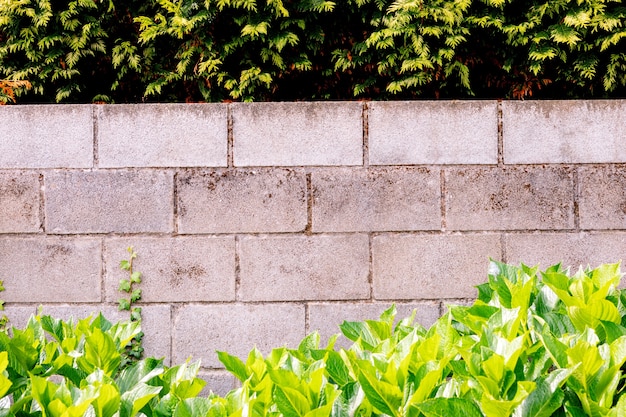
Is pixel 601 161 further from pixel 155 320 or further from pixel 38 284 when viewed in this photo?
pixel 38 284

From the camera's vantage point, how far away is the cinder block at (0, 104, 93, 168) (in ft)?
9.48

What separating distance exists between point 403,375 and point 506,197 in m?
1.99

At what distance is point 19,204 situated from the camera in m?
2.88

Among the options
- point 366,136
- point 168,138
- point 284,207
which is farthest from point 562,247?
point 168,138

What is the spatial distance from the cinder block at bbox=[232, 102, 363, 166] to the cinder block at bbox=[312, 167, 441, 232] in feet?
0.31

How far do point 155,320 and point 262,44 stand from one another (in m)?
1.63

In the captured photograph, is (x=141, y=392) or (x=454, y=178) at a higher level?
(x=454, y=178)

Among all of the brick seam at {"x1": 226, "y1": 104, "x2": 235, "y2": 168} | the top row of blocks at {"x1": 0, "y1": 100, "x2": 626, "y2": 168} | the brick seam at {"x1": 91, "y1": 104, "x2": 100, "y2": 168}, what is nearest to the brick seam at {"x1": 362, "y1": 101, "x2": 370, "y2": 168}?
the top row of blocks at {"x1": 0, "y1": 100, "x2": 626, "y2": 168}

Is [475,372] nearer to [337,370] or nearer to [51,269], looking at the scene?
[337,370]

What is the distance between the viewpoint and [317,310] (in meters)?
2.89

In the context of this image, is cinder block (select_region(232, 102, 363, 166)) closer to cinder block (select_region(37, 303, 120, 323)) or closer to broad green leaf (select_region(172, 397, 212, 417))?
cinder block (select_region(37, 303, 120, 323))

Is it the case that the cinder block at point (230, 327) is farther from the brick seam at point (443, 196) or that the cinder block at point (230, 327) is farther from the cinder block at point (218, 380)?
the brick seam at point (443, 196)

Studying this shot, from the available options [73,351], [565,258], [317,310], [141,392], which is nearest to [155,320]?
Answer: [317,310]

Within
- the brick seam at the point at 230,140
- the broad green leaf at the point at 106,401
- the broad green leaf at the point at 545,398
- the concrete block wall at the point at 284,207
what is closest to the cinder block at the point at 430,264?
the concrete block wall at the point at 284,207
